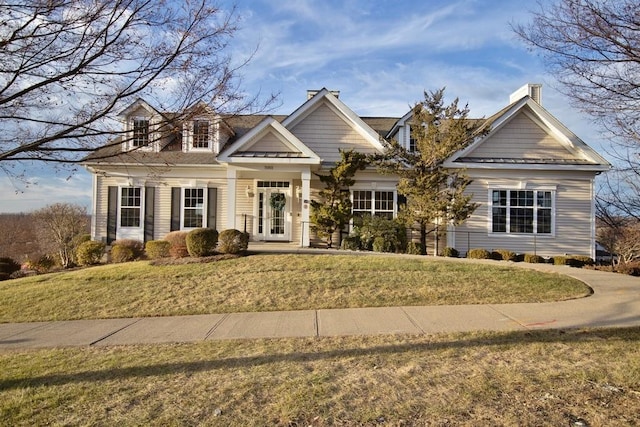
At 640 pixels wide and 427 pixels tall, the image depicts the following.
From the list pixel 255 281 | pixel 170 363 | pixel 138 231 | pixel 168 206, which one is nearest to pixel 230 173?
pixel 168 206

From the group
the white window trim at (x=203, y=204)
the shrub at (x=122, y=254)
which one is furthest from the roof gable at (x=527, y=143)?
the shrub at (x=122, y=254)

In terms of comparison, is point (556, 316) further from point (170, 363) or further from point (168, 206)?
point (168, 206)

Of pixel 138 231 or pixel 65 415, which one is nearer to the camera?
pixel 65 415

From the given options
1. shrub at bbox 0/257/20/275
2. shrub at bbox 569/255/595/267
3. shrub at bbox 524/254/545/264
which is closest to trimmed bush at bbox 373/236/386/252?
shrub at bbox 524/254/545/264

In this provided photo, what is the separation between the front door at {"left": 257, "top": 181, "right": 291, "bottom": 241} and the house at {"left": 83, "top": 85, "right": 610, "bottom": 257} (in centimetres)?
4

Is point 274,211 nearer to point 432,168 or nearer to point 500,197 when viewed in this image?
point 432,168

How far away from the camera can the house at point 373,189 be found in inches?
679

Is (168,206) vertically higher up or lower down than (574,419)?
higher up

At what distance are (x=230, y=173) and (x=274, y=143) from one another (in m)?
2.05

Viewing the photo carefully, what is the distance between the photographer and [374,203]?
1764 cm

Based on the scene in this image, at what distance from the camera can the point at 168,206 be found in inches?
696

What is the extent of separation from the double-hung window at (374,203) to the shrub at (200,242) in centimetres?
679

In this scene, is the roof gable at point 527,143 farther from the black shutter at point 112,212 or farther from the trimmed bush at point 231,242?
the black shutter at point 112,212

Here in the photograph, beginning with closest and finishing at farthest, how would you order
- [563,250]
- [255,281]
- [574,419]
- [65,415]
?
[574,419]
[65,415]
[255,281]
[563,250]
